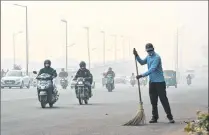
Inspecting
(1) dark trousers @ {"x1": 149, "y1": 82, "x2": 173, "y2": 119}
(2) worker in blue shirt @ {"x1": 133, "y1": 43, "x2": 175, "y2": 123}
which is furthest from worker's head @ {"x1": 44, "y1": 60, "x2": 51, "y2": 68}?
(1) dark trousers @ {"x1": 149, "y1": 82, "x2": 173, "y2": 119}

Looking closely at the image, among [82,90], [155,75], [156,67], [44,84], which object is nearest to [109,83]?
[82,90]

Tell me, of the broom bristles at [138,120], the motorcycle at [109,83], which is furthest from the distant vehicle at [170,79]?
the broom bristles at [138,120]

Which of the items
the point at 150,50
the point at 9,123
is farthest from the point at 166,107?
the point at 9,123

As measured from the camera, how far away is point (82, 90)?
2403 centimetres

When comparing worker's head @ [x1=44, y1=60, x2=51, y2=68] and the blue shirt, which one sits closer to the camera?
the blue shirt

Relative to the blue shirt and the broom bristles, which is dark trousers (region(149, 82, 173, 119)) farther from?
the broom bristles

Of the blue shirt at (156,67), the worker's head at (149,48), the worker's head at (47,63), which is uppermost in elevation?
the worker's head at (149,48)

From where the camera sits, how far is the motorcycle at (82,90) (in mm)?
24047

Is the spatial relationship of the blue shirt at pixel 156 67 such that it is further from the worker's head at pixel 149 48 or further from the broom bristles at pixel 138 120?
the broom bristles at pixel 138 120

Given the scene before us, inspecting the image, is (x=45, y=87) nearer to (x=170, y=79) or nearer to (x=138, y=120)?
(x=138, y=120)

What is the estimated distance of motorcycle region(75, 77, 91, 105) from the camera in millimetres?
24047

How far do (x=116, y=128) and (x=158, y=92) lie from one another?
145 cm

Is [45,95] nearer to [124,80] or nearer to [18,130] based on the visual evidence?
[18,130]

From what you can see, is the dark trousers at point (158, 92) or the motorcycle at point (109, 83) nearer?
the dark trousers at point (158, 92)
